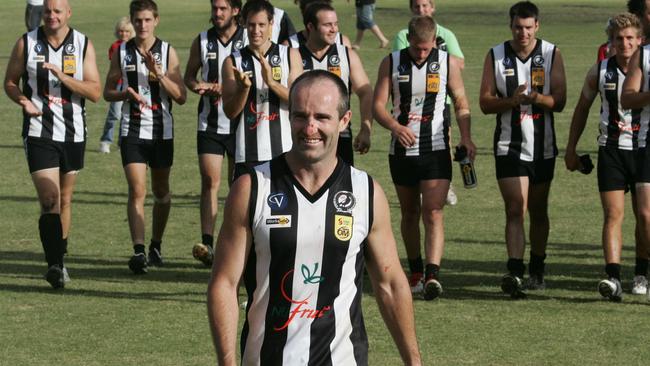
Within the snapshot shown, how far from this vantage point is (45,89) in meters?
11.5

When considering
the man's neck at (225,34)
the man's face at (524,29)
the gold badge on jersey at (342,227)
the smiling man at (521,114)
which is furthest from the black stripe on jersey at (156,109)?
the gold badge on jersey at (342,227)

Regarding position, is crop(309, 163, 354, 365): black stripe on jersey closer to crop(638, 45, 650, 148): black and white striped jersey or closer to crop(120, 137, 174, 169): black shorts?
crop(638, 45, 650, 148): black and white striped jersey

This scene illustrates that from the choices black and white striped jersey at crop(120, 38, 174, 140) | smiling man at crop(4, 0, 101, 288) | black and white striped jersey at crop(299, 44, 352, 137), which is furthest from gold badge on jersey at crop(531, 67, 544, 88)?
smiling man at crop(4, 0, 101, 288)

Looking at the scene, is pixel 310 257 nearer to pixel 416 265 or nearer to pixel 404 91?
pixel 404 91

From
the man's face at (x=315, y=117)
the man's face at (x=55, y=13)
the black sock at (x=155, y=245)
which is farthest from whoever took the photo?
the black sock at (x=155, y=245)

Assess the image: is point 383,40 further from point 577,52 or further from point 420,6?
point 420,6

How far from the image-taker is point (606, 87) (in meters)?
10.7

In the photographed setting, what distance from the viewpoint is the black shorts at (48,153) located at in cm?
1137

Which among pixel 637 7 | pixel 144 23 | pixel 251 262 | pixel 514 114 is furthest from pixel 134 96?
pixel 251 262

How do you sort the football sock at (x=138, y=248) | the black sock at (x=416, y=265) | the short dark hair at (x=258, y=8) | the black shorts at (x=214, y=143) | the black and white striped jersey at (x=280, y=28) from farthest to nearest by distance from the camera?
the black and white striped jersey at (x=280, y=28), the black shorts at (x=214, y=143), the football sock at (x=138, y=248), the black sock at (x=416, y=265), the short dark hair at (x=258, y=8)

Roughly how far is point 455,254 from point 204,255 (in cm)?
240

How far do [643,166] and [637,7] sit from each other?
159 cm

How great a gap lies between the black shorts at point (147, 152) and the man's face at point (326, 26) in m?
1.85

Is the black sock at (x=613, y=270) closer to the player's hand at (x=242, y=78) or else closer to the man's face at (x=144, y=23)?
the player's hand at (x=242, y=78)
